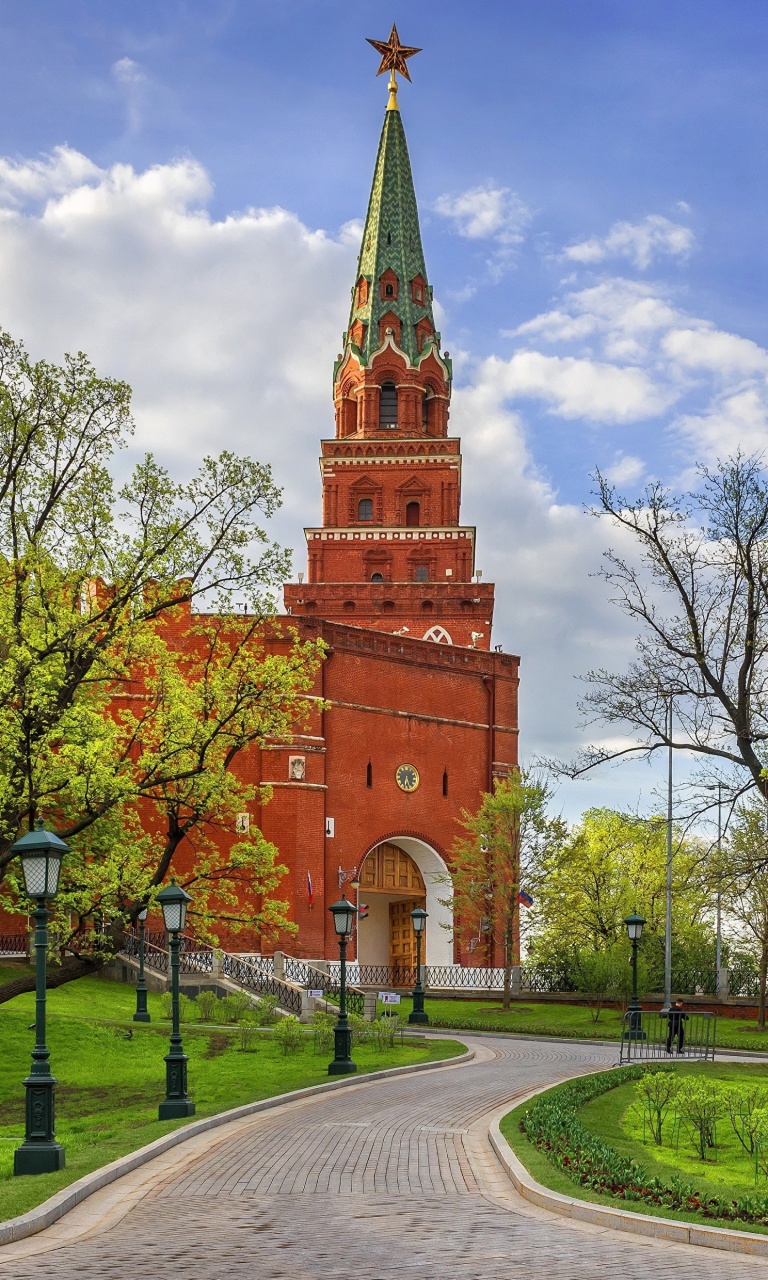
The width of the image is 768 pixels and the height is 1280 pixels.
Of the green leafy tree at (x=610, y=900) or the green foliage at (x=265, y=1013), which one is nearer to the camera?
the green foliage at (x=265, y=1013)

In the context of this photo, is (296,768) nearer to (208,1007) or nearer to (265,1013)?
(208,1007)

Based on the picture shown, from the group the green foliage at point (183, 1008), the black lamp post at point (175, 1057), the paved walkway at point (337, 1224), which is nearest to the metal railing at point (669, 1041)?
the green foliage at point (183, 1008)

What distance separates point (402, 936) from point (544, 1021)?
33.6ft

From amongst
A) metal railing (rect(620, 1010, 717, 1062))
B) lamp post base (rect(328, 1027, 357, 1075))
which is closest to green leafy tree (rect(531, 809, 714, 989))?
metal railing (rect(620, 1010, 717, 1062))

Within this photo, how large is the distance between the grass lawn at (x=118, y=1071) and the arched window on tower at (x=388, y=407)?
3553 centimetres

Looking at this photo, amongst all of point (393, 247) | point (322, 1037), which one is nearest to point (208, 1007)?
point (322, 1037)

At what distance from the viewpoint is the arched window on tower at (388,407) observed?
60438 millimetres

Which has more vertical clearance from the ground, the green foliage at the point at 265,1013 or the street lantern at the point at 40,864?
the street lantern at the point at 40,864

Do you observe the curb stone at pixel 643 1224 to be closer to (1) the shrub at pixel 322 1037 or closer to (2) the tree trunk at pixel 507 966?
(1) the shrub at pixel 322 1037

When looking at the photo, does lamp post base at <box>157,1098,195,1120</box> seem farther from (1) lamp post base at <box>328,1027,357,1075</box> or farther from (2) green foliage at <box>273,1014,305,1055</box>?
(2) green foliage at <box>273,1014,305,1055</box>

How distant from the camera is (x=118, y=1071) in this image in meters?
21.9

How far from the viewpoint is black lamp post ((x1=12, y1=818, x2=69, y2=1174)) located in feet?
39.1

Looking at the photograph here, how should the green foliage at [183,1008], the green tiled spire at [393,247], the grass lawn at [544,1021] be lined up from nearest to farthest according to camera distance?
the green foliage at [183,1008] → the grass lawn at [544,1021] → the green tiled spire at [393,247]

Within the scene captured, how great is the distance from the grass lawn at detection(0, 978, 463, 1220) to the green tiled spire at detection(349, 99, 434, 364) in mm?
38520
